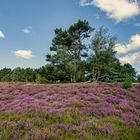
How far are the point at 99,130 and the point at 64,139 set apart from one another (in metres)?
1.50

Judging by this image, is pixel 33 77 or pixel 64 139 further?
pixel 33 77

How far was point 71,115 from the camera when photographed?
10.8 metres

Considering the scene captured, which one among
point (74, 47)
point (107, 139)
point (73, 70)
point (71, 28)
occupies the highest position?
point (71, 28)

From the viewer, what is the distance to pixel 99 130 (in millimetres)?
8383

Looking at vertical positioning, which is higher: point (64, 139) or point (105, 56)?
point (105, 56)

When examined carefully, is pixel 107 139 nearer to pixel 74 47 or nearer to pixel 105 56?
pixel 105 56

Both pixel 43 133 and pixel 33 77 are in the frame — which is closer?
pixel 43 133

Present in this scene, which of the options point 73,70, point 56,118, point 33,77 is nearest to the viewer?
point 56,118

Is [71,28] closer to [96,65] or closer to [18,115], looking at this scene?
[96,65]

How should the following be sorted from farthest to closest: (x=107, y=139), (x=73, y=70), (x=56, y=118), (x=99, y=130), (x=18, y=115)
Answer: (x=73, y=70) → (x=18, y=115) → (x=56, y=118) → (x=99, y=130) → (x=107, y=139)

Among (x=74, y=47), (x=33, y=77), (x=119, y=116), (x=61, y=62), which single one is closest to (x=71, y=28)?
(x=74, y=47)

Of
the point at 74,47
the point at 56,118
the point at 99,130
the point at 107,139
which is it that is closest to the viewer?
the point at 107,139

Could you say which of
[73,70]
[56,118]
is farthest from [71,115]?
[73,70]

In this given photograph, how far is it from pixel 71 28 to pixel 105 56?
13.5m
